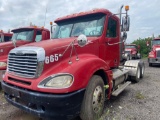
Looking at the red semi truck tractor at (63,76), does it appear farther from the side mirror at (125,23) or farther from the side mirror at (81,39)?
the side mirror at (125,23)

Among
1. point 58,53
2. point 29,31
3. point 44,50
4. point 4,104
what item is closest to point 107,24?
point 58,53

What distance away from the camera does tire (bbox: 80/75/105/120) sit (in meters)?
3.09

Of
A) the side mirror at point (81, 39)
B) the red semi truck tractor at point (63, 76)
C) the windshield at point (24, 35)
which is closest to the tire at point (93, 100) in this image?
the red semi truck tractor at point (63, 76)

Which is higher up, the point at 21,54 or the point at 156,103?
the point at 21,54

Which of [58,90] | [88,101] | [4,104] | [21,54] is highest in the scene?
[21,54]

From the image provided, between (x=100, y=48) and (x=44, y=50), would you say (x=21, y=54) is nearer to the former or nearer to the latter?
(x=44, y=50)

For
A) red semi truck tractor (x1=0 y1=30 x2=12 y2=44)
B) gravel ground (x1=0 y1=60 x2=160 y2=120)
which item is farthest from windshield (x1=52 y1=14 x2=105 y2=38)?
red semi truck tractor (x1=0 y1=30 x2=12 y2=44)

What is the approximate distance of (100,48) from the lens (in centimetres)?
422

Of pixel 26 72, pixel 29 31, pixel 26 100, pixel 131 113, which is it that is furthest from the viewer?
pixel 29 31

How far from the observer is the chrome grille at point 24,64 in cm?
297

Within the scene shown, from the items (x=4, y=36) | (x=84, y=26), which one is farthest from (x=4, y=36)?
(x=84, y=26)

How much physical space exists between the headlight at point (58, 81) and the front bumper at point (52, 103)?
0.15m

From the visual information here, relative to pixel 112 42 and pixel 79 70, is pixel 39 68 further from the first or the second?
pixel 112 42

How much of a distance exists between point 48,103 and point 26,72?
2.70 feet
